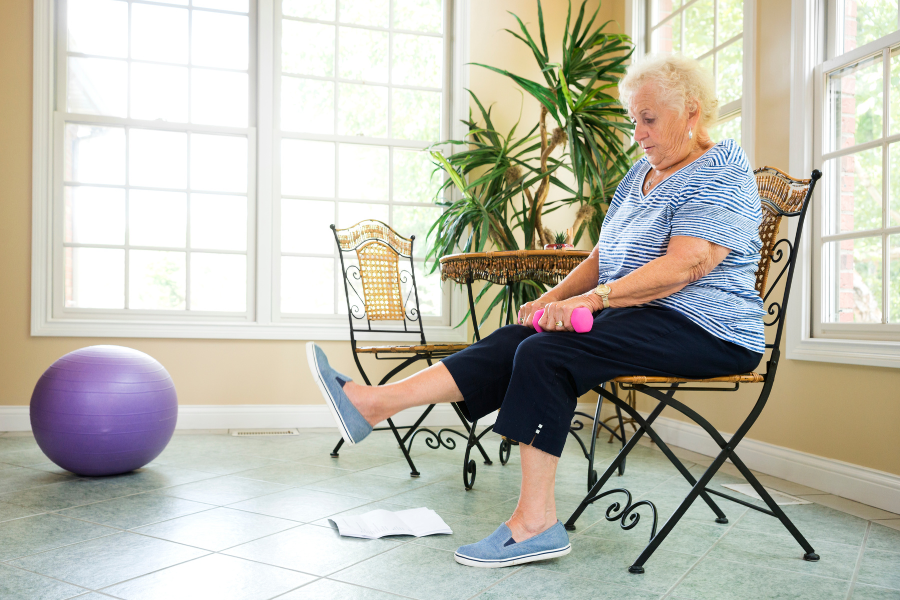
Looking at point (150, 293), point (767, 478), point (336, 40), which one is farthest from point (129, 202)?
point (767, 478)

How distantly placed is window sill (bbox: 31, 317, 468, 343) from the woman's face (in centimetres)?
208

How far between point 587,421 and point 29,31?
400 cm

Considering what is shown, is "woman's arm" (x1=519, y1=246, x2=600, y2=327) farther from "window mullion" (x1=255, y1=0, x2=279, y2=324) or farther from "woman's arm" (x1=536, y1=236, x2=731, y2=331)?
"window mullion" (x1=255, y1=0, x2=279, y2=324)

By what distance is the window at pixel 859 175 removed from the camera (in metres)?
2.54

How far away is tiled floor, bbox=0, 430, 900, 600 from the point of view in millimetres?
1553

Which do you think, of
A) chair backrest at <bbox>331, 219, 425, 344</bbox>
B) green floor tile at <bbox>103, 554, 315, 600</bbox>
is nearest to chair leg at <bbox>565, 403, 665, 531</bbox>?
green floor tile at <bbox>103, 554, 315, 600</bbox>

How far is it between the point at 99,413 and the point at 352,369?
5.78ft

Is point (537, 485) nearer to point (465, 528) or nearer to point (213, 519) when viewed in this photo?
point (465, 528)

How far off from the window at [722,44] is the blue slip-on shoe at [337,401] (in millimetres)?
2363

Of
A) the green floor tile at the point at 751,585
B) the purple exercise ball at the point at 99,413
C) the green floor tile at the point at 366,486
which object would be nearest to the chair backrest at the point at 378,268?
the green floor tile at the point at 366,486

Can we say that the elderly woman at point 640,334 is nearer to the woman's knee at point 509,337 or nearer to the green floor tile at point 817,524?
the woman's knee at point 509,337

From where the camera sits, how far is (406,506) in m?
2.28

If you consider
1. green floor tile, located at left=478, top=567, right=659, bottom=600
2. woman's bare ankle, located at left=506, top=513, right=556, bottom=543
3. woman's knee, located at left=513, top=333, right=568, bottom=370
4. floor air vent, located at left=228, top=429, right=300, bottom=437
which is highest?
woman's knee, located at left=513, top=333, right=568, bottom=370

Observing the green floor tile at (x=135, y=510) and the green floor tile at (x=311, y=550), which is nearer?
the green floor tile at (x=311, y=550)
